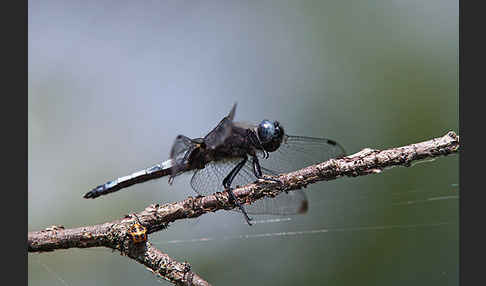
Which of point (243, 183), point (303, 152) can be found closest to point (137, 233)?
point (243, 183)

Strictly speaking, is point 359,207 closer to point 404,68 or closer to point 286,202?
point 286,202

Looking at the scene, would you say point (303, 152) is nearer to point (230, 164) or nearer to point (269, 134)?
point (269, 134)

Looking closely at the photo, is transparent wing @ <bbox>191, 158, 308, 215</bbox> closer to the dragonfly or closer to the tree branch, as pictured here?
the dragonfly

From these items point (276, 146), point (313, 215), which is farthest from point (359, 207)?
point (276, 146)

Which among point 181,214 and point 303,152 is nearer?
point 181,214

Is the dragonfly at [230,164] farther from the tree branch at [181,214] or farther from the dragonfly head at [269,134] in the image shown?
the tree branch at [181,214]

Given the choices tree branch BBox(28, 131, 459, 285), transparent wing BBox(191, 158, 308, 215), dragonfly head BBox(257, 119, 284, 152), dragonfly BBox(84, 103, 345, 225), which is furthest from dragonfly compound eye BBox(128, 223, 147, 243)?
dragonfly head BBox(257, 119, 284, 152)
